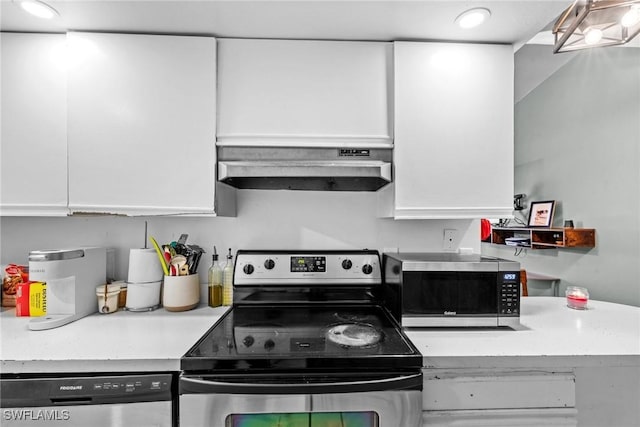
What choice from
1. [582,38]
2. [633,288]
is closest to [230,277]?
[582,38]

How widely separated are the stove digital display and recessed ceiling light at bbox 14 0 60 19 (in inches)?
55.9

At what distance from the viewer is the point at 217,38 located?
1366 mm

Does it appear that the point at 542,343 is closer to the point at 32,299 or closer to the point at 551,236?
the point at 32,299

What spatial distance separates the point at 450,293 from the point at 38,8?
6.52ft

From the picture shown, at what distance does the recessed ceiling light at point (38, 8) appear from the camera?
1.17 metres

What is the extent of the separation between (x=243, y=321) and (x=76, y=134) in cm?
107

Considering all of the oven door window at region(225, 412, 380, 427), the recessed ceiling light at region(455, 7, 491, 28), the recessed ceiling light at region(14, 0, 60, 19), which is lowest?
the oven door window at region(225, 412, 380, 427)

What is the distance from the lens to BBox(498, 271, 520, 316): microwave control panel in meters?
1.22

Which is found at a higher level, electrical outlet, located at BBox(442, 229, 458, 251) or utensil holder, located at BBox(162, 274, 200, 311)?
electrical outlet, located at BBox(442, 229, 458, 251)

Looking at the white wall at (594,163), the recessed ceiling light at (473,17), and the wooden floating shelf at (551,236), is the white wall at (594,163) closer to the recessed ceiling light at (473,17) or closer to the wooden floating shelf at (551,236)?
the wooden floating shelf at (551,236)

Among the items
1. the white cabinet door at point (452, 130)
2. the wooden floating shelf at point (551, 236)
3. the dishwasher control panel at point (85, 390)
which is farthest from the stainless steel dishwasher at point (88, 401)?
the wooden floating shelf at point (551, 236)

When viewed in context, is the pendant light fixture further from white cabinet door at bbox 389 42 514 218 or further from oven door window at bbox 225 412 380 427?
oven door window at bbox 225 412 380 427

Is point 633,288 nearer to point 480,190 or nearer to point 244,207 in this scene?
point 480,190

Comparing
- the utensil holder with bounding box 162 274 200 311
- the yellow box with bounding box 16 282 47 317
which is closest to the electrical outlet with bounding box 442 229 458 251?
the utensil holder with bounding box 162 274 200 311
